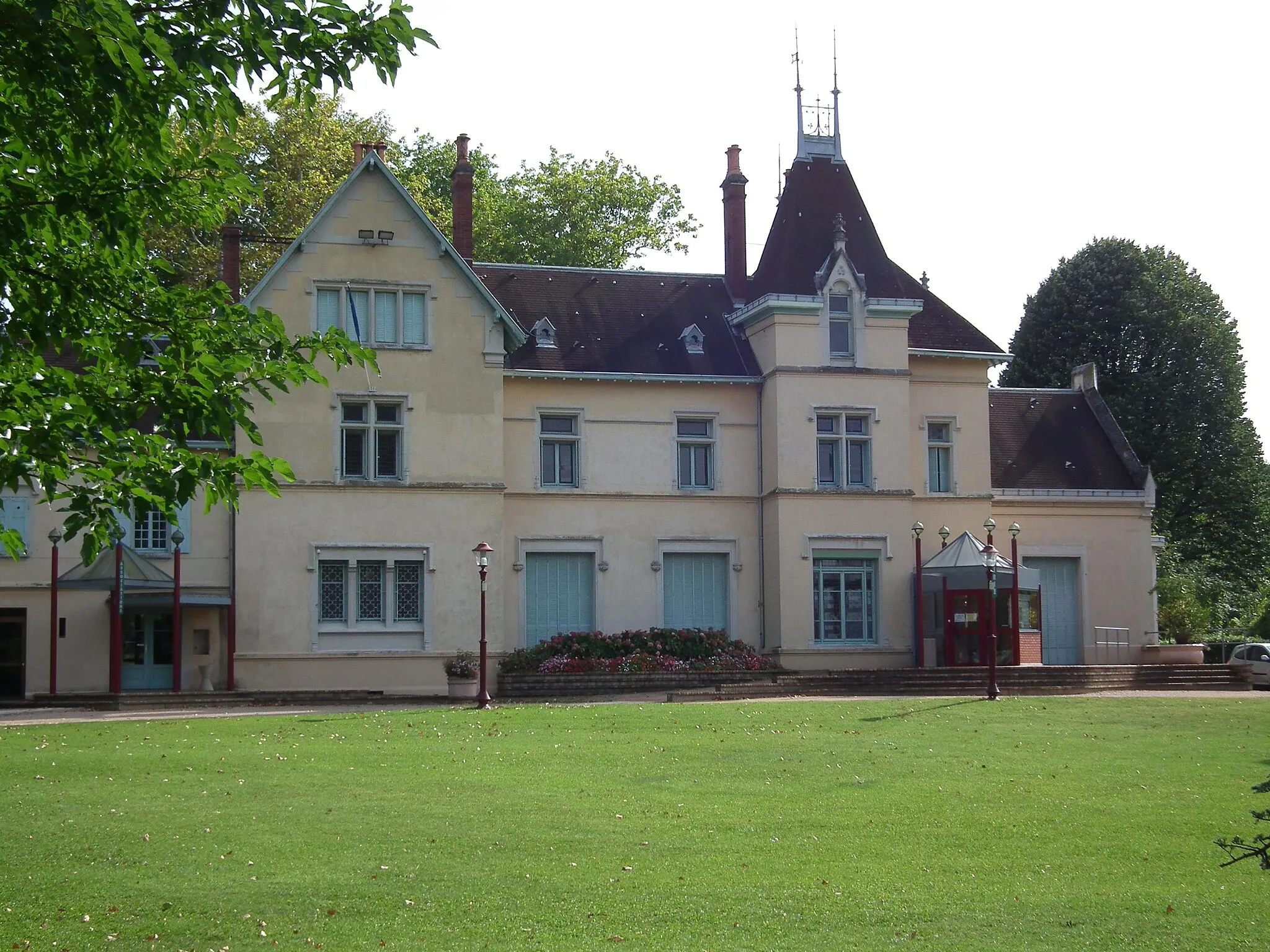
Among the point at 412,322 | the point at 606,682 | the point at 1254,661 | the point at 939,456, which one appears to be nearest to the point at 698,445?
the point at 939,456

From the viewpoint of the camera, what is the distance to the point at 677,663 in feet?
109

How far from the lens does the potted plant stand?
30812 millimetres

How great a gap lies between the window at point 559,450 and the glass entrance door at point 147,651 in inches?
366

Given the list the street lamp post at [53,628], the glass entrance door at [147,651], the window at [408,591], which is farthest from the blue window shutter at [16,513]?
the window at [408,591]

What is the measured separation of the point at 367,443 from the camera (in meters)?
33.9

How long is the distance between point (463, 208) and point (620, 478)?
7942 millimetres

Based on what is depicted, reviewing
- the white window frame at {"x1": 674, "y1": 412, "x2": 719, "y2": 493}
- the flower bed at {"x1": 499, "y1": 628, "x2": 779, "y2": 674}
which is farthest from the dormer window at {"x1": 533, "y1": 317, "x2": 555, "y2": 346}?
the flower bed at {"x1": 499, "y1": 628, "x2": 779, "y2": 674}

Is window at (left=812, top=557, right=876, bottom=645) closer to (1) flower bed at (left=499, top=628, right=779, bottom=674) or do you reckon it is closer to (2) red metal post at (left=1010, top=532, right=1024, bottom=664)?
(1) flower bed at (left=499, top=628, right=779, bottom=674)

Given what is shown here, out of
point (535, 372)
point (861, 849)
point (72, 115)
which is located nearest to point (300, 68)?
point (72, 115)

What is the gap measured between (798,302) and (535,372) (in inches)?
256

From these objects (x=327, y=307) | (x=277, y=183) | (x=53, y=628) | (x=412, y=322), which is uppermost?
(x=277, y=183)

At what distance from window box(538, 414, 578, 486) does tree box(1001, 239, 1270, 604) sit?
76.4 ft

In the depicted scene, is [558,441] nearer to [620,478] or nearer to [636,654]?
[620,478]

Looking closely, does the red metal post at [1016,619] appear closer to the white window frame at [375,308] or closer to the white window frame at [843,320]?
the white window frame at [843,320]
